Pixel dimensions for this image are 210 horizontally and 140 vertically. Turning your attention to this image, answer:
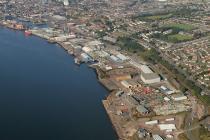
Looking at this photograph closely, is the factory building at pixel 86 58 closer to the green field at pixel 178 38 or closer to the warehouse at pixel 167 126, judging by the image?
the green field at pixel 178 38

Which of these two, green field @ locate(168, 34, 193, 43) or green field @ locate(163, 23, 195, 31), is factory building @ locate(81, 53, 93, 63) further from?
green field @ locate(163, 23, 195, 31)

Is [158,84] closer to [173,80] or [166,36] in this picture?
[173,80]

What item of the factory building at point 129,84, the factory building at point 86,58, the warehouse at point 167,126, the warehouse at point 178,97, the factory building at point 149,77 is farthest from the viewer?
the factory building at point 86,58

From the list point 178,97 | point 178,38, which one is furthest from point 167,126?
point 178,38

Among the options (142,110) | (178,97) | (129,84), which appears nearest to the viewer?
(142,110)

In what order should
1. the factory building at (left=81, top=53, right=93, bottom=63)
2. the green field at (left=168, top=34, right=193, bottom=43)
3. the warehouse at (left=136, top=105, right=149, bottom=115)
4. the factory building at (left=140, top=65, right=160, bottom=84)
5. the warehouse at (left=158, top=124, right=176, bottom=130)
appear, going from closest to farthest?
the warehouse at (left=158, top=124, right=176, bottom=130)
the warehouse at (left=136, top=105, right=149, bottom=115)
the factory building at (left=140, top=65, right=160, bottom=84)
the factory building at (left=81, top=53, right=93, bottom=63)
the green field at (left=168, top=34, right=193, bottom=43)

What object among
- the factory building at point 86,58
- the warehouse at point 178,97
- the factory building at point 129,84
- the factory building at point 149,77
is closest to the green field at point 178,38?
the factory building at point 86,58

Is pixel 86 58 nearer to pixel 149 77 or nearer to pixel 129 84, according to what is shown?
pixel 129 84

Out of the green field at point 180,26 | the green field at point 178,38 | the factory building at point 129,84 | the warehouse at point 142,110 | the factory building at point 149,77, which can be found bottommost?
the warehouse at point 142,110

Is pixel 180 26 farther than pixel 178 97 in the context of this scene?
Yes

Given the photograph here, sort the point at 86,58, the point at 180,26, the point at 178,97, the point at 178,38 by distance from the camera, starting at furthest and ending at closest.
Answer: the point at 180,26 → the point at 178,38 → the point at 86,58 → the point at 178,97

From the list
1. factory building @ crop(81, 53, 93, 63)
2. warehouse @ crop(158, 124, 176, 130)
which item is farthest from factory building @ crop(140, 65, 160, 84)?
warehouse @ crop(158, 124, 176, 130)
